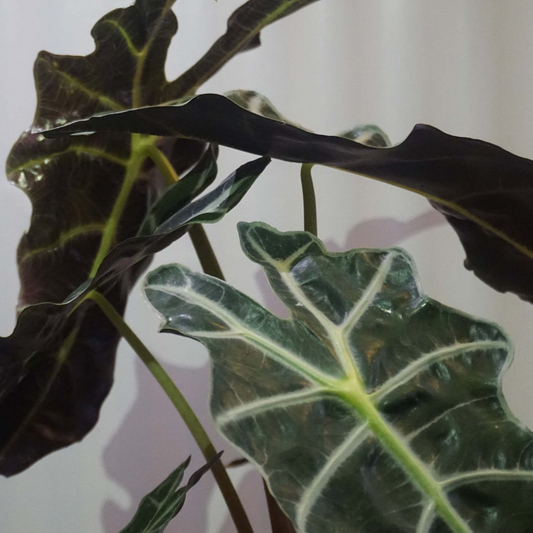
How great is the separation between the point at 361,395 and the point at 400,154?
0.18 metres

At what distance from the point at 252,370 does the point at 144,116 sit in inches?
8.3

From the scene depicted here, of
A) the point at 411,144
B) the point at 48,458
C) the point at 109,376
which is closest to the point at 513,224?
the point at 411,144

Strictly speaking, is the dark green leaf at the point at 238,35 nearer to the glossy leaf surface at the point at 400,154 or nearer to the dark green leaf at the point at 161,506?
the glossy leaf surface at the point at 400,154

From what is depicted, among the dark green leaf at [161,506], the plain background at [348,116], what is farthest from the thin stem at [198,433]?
the plain background at [348,116]

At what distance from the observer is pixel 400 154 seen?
1.26 feet

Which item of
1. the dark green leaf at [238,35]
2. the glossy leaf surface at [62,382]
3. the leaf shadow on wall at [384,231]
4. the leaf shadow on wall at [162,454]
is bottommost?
the leaf shadow on wall at [162,454]

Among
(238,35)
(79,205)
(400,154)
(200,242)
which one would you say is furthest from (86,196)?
(400,154)

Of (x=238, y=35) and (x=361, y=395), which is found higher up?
(x=238, y=35)

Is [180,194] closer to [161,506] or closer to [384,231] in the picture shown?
[161,506]

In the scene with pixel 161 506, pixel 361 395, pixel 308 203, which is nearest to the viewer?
pixel 361 395

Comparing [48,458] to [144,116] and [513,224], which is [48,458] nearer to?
[144,116]

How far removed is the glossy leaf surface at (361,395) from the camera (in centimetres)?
33

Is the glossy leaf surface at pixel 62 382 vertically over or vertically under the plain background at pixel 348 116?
under

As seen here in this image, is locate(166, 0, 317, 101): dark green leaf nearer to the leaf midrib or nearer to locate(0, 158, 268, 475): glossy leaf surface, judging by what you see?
locate(0, 158, 268, 475): glossy leaf surface
